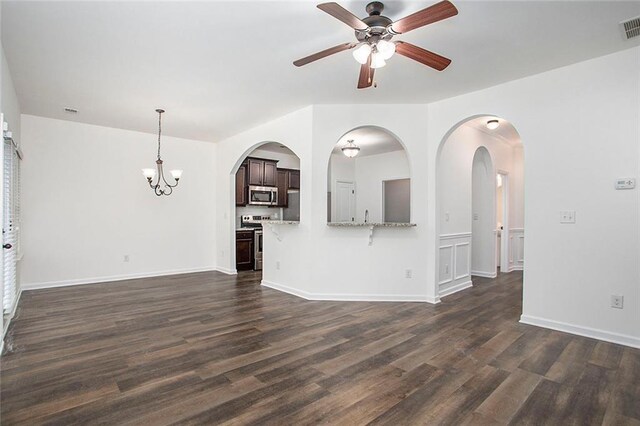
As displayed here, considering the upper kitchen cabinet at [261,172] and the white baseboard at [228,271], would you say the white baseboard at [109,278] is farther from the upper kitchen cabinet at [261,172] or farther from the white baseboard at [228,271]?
the upper kitchen cabinet at [261,172]

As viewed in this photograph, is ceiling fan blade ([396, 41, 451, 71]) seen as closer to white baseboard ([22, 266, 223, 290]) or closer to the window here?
the window

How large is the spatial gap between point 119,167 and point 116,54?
3335 mm

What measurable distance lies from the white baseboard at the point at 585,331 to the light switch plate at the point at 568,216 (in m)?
1.05

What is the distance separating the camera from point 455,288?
5105 mm

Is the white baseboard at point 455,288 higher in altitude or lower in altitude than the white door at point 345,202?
lower

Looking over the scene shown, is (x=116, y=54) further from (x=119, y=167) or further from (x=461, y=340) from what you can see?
(x=461, y=340)

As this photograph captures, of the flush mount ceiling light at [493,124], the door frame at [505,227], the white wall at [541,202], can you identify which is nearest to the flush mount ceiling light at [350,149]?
the white wall at [541,202]

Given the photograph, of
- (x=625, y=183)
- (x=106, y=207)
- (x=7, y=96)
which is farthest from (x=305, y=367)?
(x=106, y=207)

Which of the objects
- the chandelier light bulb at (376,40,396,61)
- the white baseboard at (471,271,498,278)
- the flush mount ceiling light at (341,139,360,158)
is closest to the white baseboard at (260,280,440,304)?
the white baseboard at (471,271,498,278)

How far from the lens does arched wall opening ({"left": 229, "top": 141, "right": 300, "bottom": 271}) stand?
22.3 feet

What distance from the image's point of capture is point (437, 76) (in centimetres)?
359

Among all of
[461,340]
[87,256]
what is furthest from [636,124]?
[87,256]

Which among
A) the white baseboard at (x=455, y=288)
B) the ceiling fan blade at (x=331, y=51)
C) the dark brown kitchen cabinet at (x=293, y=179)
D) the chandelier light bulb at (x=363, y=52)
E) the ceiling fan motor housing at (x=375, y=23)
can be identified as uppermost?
the ceiling fan motor housing at (x=375, y=23)

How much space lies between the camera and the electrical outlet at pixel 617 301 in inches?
121
